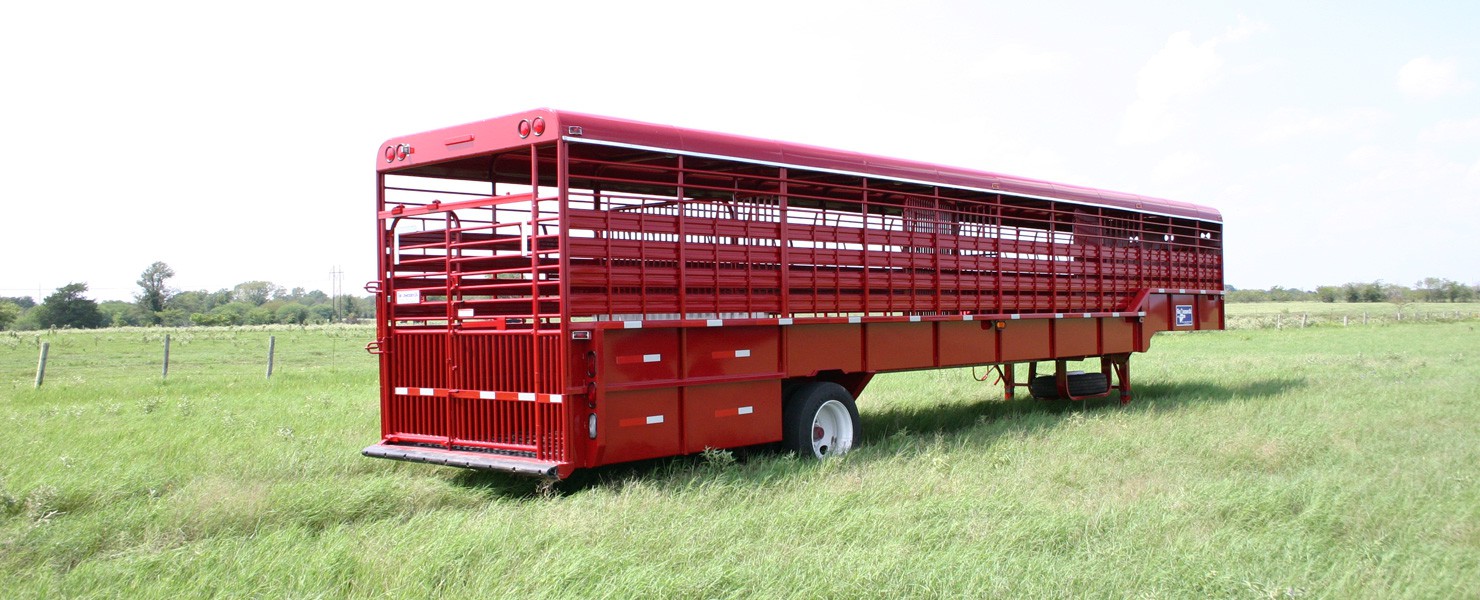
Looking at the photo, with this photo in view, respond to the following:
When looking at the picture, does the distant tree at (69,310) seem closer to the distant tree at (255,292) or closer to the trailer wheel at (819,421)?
the distant tree at (255,292)

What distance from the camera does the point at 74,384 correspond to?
1844cm

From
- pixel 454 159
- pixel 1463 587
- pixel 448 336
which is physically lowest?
pixel 1463 587

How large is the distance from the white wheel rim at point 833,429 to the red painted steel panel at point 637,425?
6.33ft

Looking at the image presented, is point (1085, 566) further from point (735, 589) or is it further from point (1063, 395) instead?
point (1063, 395)

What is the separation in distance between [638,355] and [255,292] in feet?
352

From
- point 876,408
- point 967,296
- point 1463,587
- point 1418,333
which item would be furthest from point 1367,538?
point 1418,333

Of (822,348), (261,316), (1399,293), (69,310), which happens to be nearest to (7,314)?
(69,310)

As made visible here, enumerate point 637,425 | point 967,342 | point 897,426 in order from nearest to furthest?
point 637,425 < point 967,342 < point 897,426

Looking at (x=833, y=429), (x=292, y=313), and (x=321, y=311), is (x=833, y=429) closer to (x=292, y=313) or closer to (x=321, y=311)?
(x=292, y=313)

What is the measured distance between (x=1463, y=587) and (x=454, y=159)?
7083mm

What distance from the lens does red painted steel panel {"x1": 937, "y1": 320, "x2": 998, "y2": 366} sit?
10641 mm

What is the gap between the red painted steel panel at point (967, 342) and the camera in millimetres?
10641

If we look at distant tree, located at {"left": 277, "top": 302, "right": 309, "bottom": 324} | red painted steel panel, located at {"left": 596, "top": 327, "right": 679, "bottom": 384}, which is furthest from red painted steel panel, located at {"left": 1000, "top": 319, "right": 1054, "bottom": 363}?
distant tree, located at {"left": 277, "top": 302, "right": 309, "bottom": 324}

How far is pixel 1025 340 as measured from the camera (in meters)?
11.8
